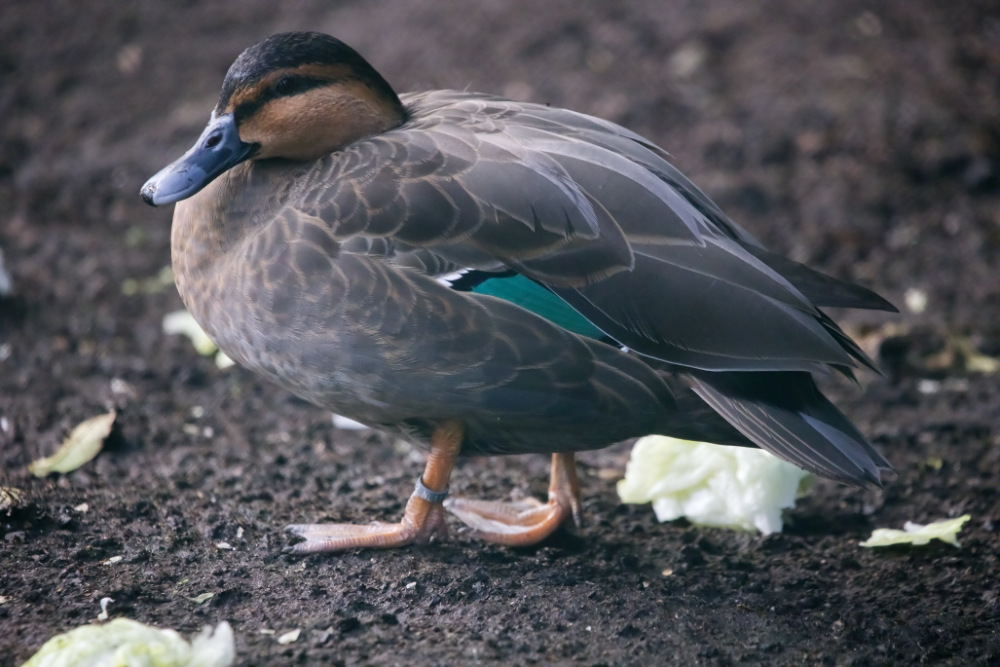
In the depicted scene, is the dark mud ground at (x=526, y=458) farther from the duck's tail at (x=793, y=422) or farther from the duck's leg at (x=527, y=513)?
the duck's tail at (x=793, y=422)

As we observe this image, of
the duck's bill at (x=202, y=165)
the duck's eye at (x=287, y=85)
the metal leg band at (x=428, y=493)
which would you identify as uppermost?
the duck's eye at (x=287, y=85)

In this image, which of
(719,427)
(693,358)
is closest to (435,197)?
(693,358)

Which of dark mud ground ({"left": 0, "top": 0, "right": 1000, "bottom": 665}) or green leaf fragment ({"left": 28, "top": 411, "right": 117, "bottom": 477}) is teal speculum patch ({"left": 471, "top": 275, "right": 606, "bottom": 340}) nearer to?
dark mud ground ({"left": 0, "top": 0, "right": 1000, "bottom": 665})

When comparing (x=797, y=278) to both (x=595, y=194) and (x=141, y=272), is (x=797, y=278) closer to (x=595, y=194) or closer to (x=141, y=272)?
(x=595, y=194)

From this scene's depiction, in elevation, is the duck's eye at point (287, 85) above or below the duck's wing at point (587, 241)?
above

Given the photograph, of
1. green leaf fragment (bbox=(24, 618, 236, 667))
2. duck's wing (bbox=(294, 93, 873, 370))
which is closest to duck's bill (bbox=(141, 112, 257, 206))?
duck's wing (bbox=(294, 93, 873, 370))

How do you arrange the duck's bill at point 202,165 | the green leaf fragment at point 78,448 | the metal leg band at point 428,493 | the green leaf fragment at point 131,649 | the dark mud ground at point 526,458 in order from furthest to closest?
the green leaf fragment at point 78,448
the metal leg band at point 428,493
the duck's bill at point 202,165
the dark mud ground at point 526,458
the green leaf fragment at point 131,649

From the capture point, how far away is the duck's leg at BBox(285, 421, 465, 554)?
302cm

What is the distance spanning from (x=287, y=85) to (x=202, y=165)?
34 centimetres

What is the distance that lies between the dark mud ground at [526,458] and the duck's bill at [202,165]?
102cm

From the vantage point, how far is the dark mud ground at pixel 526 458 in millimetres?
2742

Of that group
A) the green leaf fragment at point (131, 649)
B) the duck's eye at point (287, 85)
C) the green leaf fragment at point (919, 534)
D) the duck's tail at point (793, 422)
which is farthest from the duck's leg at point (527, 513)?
the duck's eye at point (287, 85)

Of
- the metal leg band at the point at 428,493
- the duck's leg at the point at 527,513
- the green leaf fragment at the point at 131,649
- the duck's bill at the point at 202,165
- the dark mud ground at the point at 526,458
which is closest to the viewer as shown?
the green leaf fragment at the point at 131,649

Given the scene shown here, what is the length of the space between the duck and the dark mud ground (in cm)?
43
